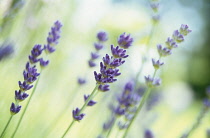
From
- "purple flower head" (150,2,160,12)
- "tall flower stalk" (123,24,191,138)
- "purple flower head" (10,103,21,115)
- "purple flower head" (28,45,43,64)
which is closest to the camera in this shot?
"purple flower head" (10,103,21,115)

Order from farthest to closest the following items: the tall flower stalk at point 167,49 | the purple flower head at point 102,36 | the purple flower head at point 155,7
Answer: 1. the purple flower head at point 155,7
2. the purple flower head at point 102,36
3. the tall flower stalk at point 167,49

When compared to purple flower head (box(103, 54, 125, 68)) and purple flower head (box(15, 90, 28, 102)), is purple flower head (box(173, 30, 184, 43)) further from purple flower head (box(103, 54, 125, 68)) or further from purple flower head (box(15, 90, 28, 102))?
purple flower head (box(15, 90, 28, 102))

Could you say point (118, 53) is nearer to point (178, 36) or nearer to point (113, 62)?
point (113, 62)

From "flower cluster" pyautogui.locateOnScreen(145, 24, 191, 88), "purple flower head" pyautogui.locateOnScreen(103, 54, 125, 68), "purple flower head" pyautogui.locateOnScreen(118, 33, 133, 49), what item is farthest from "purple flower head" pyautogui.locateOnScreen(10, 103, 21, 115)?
"flower cluster" pyautogui.locateOnScreen(145, 24, 191, 88)

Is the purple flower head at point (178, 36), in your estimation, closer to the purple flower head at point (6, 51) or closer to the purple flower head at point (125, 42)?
the purple flower head at point (125, 42)

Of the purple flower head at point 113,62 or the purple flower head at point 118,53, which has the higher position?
the purple flower head at point 118,53

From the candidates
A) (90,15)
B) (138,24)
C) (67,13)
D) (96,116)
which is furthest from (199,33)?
(96,116)

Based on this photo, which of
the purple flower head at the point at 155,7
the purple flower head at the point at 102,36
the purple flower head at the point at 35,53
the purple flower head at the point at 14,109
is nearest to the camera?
the purple flower head at the point at 14,109

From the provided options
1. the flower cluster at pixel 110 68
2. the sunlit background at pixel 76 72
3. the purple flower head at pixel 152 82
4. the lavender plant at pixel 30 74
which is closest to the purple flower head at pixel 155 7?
the sunlit background at pixel 76 72

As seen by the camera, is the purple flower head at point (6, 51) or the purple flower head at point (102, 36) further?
the purple flower head at point (102, 36)
